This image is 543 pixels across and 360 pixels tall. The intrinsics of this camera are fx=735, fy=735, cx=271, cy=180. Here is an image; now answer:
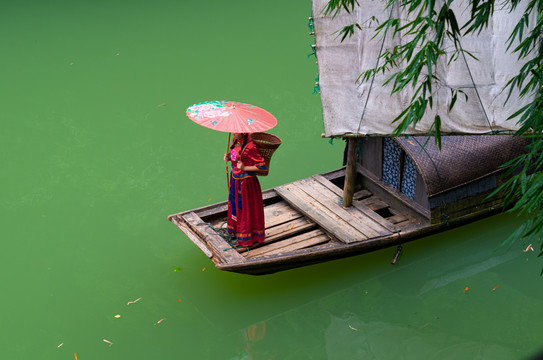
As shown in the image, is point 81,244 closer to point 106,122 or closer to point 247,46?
point 106,122

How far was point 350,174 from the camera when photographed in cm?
551

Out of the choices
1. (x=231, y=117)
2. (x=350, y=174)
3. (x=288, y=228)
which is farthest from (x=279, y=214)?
(x=231, y=117)

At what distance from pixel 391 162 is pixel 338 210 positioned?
1.82 feet

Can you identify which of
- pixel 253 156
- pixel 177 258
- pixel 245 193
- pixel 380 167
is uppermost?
pixel 253 156

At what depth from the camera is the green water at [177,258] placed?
4891 millimetres

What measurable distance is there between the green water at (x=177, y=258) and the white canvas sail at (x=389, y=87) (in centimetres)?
102

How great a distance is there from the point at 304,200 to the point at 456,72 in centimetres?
148

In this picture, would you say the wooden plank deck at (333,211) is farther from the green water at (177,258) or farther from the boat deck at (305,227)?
the green water at (177,258)

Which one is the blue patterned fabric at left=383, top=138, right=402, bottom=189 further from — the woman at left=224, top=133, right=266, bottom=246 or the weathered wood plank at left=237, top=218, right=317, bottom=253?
the woman at left=224, top=133, right=266, bottom=246

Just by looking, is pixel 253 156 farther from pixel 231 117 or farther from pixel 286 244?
pixel 286 244

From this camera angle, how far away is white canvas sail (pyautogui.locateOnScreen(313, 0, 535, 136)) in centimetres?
509

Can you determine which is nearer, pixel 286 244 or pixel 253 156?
pixel 253 156

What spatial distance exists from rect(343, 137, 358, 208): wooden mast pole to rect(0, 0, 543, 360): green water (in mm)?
455

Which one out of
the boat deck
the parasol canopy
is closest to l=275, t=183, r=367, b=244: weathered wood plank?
the boat deck
